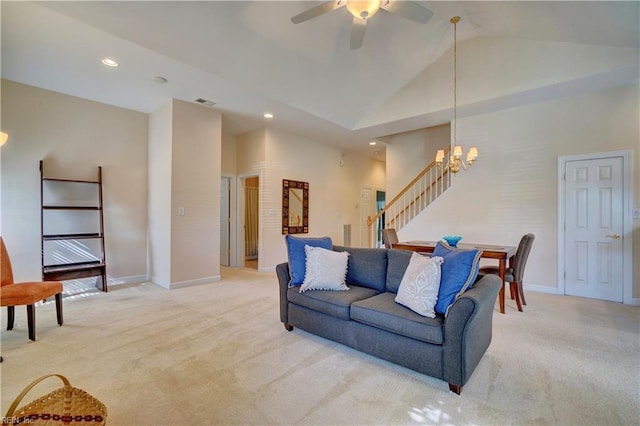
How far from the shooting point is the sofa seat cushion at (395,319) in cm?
194

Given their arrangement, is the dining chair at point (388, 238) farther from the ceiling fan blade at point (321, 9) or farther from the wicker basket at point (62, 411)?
the wicker basket at point (62, 411)

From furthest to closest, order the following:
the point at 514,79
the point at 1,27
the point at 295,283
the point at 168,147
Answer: the point at 168,147
the point at 514,79
the point at 295,283
the point at 1,27

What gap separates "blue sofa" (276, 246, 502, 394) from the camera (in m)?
1.85

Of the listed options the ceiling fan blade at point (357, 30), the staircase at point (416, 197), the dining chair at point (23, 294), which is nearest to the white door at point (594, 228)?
the staircase at point (416, 197)

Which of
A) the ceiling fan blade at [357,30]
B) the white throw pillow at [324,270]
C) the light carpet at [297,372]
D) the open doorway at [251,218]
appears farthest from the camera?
the open doorway at [251,218]

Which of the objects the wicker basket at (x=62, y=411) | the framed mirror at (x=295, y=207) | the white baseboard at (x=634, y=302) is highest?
the framed mirror at (x=295, y=207)

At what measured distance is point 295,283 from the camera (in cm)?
285

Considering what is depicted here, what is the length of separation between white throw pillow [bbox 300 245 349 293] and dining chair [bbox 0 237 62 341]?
7.61ft

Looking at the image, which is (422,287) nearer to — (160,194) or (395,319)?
(395,319)

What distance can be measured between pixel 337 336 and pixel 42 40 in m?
3.97

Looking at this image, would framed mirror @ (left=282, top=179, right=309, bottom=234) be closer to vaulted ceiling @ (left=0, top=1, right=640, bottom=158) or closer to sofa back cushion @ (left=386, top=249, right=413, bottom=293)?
vaulted ceiling @ (left=0, top=1, right=640, bottom=158)

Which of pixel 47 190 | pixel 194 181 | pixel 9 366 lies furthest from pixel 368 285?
A: pixel 47 190

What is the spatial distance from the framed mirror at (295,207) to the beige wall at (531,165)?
106 inches

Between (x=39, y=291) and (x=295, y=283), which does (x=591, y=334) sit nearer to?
(x=295, y=283)
